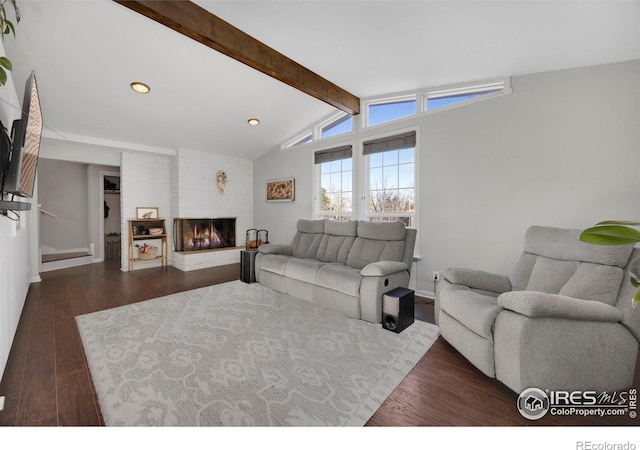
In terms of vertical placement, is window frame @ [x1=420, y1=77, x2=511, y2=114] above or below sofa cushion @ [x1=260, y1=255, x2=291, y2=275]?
above

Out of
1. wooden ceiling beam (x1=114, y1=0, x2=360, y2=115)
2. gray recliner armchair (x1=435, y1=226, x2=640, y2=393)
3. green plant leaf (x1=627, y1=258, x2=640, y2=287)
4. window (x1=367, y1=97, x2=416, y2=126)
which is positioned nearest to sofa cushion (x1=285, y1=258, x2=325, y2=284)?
gray recliner armchair (x1=435, y1=226, x2=640, y2=393)

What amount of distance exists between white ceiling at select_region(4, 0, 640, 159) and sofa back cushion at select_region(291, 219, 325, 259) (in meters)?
1.84

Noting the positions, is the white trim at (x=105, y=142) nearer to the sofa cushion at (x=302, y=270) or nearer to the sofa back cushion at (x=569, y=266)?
the sofa cushion at (x=302, y=270)

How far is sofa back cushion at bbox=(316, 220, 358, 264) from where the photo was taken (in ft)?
11.9

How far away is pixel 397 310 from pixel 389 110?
2872 millimetres

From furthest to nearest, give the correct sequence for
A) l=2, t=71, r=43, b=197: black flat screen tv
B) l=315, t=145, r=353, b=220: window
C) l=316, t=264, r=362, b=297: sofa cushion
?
l=315, t=145, r=353, b=220: window → l=316, t=264, r=362, b=297: sofa cushion → l=2, t=71, r=43, b=197: black flat screen tv

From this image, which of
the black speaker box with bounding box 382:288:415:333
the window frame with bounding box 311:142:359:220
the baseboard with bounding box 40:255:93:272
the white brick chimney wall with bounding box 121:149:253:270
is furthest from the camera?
the white brick chimney wall with bounding box 121:149:253:270


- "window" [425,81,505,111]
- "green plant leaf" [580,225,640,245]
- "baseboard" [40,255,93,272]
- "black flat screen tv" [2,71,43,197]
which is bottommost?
"baseboard" [40,255,93,272]

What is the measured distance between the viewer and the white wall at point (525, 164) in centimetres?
241

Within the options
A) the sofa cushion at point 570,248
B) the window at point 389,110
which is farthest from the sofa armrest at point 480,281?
the window at point 389,110

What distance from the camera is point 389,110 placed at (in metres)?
3.97

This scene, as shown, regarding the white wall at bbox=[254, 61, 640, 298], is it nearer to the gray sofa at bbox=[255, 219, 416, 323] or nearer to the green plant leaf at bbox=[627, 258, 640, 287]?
the gray sofa at bbox=[255, 219, 416, 323]

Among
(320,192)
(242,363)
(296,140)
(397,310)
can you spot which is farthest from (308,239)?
(242,363)
